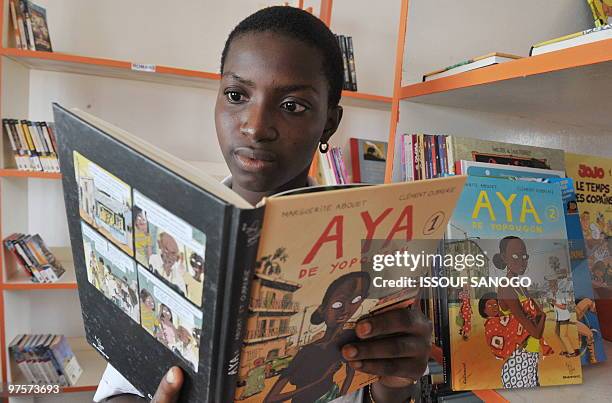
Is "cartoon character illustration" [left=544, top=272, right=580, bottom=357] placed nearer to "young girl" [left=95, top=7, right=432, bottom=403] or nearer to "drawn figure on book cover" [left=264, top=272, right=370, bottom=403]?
"young girl" [left=95, top=7, right=432, bottom=403]

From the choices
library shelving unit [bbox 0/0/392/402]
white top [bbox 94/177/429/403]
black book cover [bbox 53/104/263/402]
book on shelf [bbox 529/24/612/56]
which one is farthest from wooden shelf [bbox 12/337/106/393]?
book on shelf [bbox 529/24/612/56]

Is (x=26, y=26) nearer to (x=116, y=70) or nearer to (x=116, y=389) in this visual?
(x=116, y=70)

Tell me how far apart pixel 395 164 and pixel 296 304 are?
57 centimetres

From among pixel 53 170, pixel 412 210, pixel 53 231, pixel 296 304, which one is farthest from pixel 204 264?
pixel 53 231

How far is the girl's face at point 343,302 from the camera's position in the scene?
492 millimetres

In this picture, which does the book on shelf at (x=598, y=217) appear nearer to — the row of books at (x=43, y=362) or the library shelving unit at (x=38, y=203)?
the library shelving unit at (x=38, y=203)

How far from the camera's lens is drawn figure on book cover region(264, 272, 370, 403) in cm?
49

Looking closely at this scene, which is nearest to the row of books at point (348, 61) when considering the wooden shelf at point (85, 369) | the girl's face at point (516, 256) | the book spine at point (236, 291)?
the girl's face at point (516, 256)

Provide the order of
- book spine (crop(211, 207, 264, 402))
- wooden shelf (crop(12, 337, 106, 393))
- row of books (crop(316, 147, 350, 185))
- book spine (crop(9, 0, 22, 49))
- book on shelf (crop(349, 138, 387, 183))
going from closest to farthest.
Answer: book spine (crop(211, 207, 264, 402)), book spine (crop(9, 0, 22, 49)), wooden shelf (crop(12, 337, 106, 393)), row of books (crop(316, 147, 350, 185)), book on shelf (crop(349, 138, 387, 183))

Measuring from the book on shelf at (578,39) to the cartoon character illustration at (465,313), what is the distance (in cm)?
39

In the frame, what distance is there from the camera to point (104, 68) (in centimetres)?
185

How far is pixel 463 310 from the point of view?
0.73 m

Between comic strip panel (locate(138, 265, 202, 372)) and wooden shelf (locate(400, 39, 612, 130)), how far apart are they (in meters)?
0.60

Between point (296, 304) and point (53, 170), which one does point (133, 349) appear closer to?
point (296, 304)
